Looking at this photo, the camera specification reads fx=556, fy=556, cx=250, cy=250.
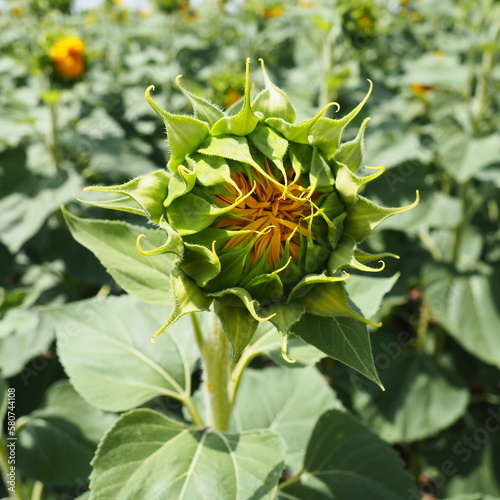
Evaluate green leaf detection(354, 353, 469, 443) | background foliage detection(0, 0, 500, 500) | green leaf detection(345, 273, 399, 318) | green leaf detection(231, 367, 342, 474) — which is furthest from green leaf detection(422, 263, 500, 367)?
green leaf detection(345, 273, 399, 318)

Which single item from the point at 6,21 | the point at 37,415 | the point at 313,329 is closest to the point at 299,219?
the point at 313,329

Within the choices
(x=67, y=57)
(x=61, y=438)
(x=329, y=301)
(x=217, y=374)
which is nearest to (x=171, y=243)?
(x=329, y=301)

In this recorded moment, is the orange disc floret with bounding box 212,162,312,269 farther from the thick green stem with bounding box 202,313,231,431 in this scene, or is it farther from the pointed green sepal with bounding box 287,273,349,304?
the thick green stem with bounding box 202,313,231,431

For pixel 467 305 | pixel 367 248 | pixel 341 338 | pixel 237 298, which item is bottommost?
pixel 467 305

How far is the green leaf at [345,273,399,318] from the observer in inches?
45.9

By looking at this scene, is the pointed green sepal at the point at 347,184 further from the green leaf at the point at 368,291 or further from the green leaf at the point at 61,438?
the green leaf at the point at 61,438

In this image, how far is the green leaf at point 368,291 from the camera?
117 cm

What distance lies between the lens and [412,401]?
251 cm

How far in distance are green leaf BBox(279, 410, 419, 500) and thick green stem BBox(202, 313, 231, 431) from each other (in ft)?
0.89

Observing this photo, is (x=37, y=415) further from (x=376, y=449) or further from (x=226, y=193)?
(x=226, y=193)

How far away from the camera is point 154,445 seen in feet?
3.44

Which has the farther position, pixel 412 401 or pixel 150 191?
pixel 412 401

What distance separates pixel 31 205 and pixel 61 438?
48.2 inches

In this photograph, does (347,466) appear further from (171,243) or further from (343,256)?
(171,243)
